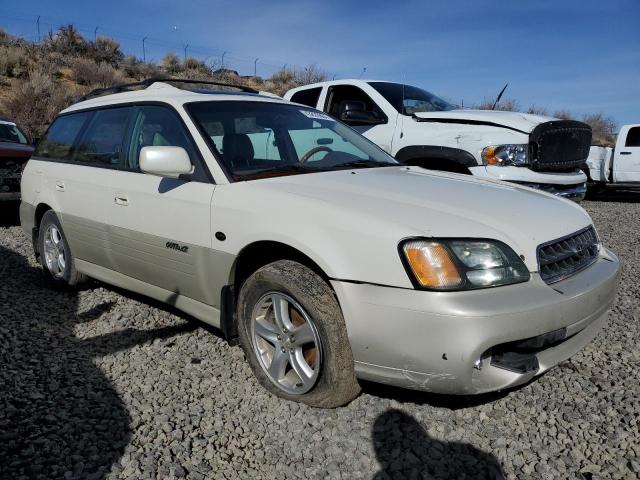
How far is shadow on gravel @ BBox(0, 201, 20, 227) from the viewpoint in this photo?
8.01 meters

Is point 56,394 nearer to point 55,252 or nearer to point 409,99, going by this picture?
point 55,252

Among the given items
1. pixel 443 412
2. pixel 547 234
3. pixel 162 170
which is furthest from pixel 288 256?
pixel 547 234

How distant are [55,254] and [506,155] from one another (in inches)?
183

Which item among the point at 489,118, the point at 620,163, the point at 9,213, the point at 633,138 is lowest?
the point at 9,213

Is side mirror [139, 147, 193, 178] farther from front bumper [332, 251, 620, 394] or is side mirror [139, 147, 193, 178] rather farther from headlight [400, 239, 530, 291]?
headlight [400, 239, 530, 291]

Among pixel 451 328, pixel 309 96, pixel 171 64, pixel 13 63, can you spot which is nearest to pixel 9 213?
pixel 309 96

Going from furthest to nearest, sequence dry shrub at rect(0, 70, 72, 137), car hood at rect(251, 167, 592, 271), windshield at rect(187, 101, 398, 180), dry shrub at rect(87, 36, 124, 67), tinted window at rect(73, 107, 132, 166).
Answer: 1. dry shrub at rect(87, 36, 124, 67)
2. dry shrub at rect(0, 70, 72, 137)
3. tinted window at rect(73, 107, 132, 166)
4. windshield at rect(187, 101, 398, 180)
5. car hood at rect(251, 167, 592, 271)

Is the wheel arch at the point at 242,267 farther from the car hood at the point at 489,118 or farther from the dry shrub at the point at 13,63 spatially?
the dry shrub at the point at 13,63

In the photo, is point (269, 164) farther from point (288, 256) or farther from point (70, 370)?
point (70, 370)

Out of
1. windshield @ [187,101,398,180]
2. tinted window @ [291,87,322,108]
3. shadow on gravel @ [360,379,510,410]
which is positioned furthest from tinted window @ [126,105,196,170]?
tinted window @ [291,87,322,108]

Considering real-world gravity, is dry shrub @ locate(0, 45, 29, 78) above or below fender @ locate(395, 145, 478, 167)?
above

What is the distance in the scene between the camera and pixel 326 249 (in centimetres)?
259

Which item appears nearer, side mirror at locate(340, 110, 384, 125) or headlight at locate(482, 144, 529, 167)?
headlight at locate(482, 144, 529, 167)

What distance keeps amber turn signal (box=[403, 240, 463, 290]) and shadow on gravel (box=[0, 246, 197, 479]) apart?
157cm
